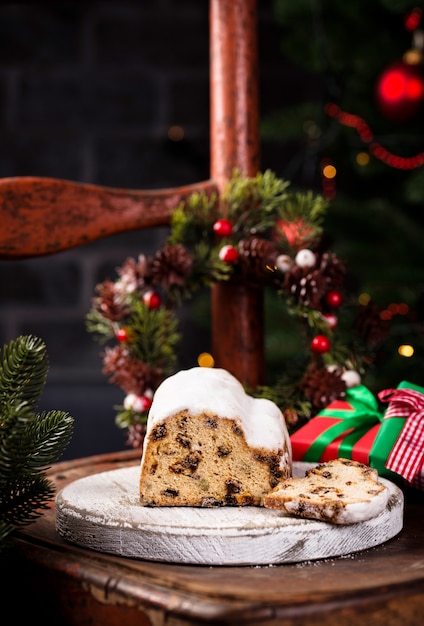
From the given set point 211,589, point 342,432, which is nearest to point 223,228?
point 342,432

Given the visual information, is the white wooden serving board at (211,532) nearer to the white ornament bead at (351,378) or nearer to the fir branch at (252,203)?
the white ornament bead at (351,378)

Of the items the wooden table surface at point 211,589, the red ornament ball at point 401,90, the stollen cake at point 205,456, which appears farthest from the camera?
the red ornament ball at point 401,90

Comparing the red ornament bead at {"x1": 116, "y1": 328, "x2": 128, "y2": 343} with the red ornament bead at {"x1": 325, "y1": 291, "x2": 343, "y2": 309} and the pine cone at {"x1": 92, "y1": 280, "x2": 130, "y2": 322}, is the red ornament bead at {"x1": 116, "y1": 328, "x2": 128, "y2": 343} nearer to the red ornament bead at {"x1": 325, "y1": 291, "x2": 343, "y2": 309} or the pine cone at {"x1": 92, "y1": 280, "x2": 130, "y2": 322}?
the pine cone at {"x1": 92, "y1": 280, "x2": 130, "y2": 322}

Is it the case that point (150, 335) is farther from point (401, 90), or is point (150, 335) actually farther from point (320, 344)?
point (401, 90)

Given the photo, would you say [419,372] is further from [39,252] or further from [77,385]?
[77,385]

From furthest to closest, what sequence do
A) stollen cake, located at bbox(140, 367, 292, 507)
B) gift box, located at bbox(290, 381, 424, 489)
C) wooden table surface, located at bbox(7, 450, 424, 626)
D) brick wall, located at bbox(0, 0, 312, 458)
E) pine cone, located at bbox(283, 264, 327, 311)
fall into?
brick wall, located at bbox(0, 0, 312, 458) → pine cone, located at bbox(283, 264, 327, 311) → gift box, located at bbox(290, 381, 424, 489) → stollen cake, located at bbox(140, 367, 292, 507) → wooden table surface, located at bbox(7, 450, 424, 626)

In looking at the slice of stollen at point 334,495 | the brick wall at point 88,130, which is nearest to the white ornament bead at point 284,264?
the slice of stollen at point 334,495

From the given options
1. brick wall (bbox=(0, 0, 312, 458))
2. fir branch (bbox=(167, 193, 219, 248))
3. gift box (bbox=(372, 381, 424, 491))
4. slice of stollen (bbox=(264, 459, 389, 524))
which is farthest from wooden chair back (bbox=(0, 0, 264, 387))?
brick wall (bbox=(0, 0, 312, 458))

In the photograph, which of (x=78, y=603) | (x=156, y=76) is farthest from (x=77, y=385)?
(x=78, y=603)
